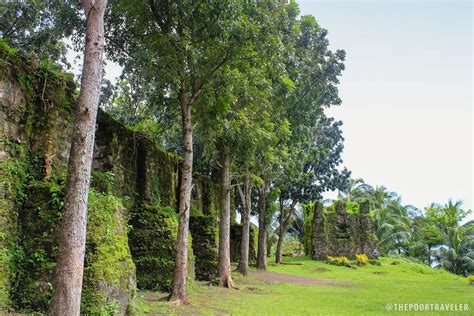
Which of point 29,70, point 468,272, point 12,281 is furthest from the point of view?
point 468,272

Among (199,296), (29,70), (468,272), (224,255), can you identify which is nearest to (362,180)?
(468,272)

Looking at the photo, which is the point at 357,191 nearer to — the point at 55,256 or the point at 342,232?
the point at 342,232

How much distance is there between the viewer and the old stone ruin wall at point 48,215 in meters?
6.82

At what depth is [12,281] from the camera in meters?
6.77

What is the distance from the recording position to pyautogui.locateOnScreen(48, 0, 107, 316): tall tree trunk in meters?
5.31

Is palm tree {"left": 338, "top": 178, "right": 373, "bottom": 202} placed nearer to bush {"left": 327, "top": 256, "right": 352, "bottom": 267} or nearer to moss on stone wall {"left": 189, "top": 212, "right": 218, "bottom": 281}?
bush {"left": 327, "top": 256, "right": 352, "bottom": 267}

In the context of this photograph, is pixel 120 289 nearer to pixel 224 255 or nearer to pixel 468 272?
pixel 224 255

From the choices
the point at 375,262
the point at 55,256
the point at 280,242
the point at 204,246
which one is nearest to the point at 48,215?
the point at 55,256

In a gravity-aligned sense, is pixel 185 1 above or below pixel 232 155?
above

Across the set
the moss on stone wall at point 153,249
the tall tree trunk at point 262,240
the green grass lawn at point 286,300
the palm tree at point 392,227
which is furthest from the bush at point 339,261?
the moss on stone wall at point 153,249

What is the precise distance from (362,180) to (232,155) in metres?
30.8

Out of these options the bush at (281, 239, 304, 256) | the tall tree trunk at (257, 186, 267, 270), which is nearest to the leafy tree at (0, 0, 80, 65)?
the tall tree trunk at (257, 186, 267, 270)

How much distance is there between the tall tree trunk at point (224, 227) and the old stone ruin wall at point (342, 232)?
18.3m

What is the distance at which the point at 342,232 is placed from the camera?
106 ft
